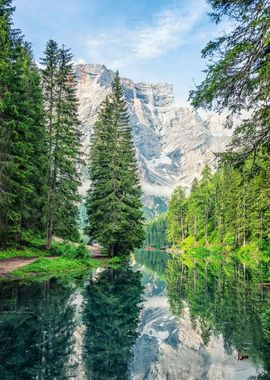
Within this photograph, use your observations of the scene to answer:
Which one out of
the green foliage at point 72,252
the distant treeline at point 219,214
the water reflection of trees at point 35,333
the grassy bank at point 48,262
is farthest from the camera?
the distant treeline at point 219,214

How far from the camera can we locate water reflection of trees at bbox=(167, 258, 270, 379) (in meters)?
9.69

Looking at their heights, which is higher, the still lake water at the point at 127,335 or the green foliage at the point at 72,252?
the green foliage at the point at 72,252

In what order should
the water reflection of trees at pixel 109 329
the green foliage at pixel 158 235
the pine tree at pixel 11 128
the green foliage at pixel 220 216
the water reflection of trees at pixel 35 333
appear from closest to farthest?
1. the water reflection of trees at pixel 35 333
2. the water reflection of trees at pixel 109 329
3. the pine tree at pixel 11 128
4. the green foliage at pixel 220 216
5. the green foliage at pixel 158 235

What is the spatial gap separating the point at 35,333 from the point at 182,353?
400cm

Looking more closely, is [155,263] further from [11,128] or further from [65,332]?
[65,332]

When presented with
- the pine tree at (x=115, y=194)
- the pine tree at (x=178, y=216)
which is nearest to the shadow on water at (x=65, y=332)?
the pine tree at (x=115, y=194)

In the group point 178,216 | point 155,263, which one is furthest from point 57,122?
point 178,216

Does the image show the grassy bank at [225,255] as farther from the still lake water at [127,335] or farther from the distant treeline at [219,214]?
the still lake water at [127,335]

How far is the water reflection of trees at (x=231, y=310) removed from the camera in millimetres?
9688

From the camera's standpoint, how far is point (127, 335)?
10523mm

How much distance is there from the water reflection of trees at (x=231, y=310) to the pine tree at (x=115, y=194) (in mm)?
12471

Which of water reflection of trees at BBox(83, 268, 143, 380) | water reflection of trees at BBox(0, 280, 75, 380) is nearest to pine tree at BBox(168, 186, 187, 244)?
water reflection of trees at BBox(83, 268, 143, 380)

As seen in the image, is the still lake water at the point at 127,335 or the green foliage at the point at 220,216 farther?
the green foliage at the point at 220,216

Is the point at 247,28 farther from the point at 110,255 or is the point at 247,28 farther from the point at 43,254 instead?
the point at 110,255
